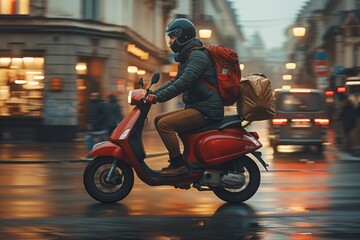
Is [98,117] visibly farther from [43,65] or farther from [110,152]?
[110,152]

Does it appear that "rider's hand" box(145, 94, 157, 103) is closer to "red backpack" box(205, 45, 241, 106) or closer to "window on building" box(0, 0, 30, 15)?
"red backpack" box(205, 45, 241, 106)

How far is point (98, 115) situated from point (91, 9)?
10.4m

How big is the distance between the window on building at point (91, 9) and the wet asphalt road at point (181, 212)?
52.8 ft

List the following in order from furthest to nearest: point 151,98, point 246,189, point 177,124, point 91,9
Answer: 1. point 91,9
2. point 246,189
3. point 177,124
4. point 151,98

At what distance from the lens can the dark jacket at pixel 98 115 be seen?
17969mm

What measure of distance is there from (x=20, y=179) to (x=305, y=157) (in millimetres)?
8896

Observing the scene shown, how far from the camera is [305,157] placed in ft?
60.5

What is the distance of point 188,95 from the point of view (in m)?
8.40

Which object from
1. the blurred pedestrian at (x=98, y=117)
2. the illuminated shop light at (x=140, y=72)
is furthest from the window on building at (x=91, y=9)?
the blurred pedestrian at (x=98, y=117)

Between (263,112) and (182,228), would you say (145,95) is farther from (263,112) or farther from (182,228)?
(182,228)

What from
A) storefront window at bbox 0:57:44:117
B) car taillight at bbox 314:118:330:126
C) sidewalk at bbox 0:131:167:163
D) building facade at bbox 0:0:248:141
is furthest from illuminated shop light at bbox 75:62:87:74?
car taillight at bbox 314:118:330:126

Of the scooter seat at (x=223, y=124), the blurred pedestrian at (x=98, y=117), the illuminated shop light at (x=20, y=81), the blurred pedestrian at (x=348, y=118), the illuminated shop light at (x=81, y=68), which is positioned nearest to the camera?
the scooter seat at (x=223, y=124)

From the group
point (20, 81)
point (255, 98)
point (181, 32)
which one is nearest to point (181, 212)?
point (255, 98)

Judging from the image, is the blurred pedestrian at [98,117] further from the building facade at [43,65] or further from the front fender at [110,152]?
the front fender at [110,152]
